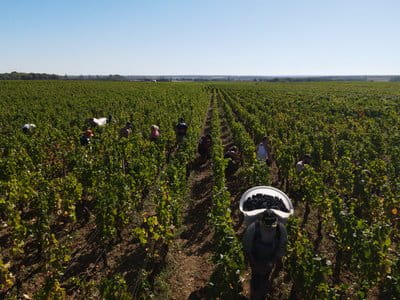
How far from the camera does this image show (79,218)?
981 cm

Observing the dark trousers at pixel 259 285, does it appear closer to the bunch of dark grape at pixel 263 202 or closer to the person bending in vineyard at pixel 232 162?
the bunch of dark grape at pixel 263 202

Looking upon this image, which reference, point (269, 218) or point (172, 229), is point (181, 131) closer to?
point (172, 229)

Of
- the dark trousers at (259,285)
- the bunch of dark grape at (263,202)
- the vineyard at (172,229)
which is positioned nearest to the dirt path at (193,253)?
the vineyard at (172,229)

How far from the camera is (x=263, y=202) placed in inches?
247

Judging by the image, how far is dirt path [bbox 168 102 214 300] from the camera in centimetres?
704

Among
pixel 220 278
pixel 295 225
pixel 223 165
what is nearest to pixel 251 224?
pixel 220 278

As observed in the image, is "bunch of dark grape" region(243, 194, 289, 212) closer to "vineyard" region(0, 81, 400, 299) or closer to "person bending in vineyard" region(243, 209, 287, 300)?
"person bending in vineyard" region(243, 209, 287, 300)

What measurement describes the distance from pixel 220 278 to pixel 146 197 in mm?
5996

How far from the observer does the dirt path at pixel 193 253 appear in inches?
277

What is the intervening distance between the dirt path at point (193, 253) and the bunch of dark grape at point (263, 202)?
1392 millimetres

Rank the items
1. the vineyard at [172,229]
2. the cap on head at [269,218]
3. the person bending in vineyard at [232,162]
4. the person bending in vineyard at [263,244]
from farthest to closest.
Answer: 1. the person bending in vineyard at [232,162]
2. the vineyard at [172,229]
3. the person bending in vineyard at [263,244]
4. the cap on head at [269,218]

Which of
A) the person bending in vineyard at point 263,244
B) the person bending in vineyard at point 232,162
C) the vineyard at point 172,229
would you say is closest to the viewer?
the person bending in vineyard at point 263,244

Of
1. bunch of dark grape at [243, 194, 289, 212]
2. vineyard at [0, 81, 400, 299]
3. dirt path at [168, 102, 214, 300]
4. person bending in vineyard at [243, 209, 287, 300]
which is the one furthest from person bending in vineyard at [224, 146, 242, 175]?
person bending in vineyard at [243, 209, 287, 300]

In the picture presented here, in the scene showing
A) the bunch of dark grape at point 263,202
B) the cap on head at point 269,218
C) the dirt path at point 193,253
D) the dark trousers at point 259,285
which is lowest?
the dirt path at point 193,253
